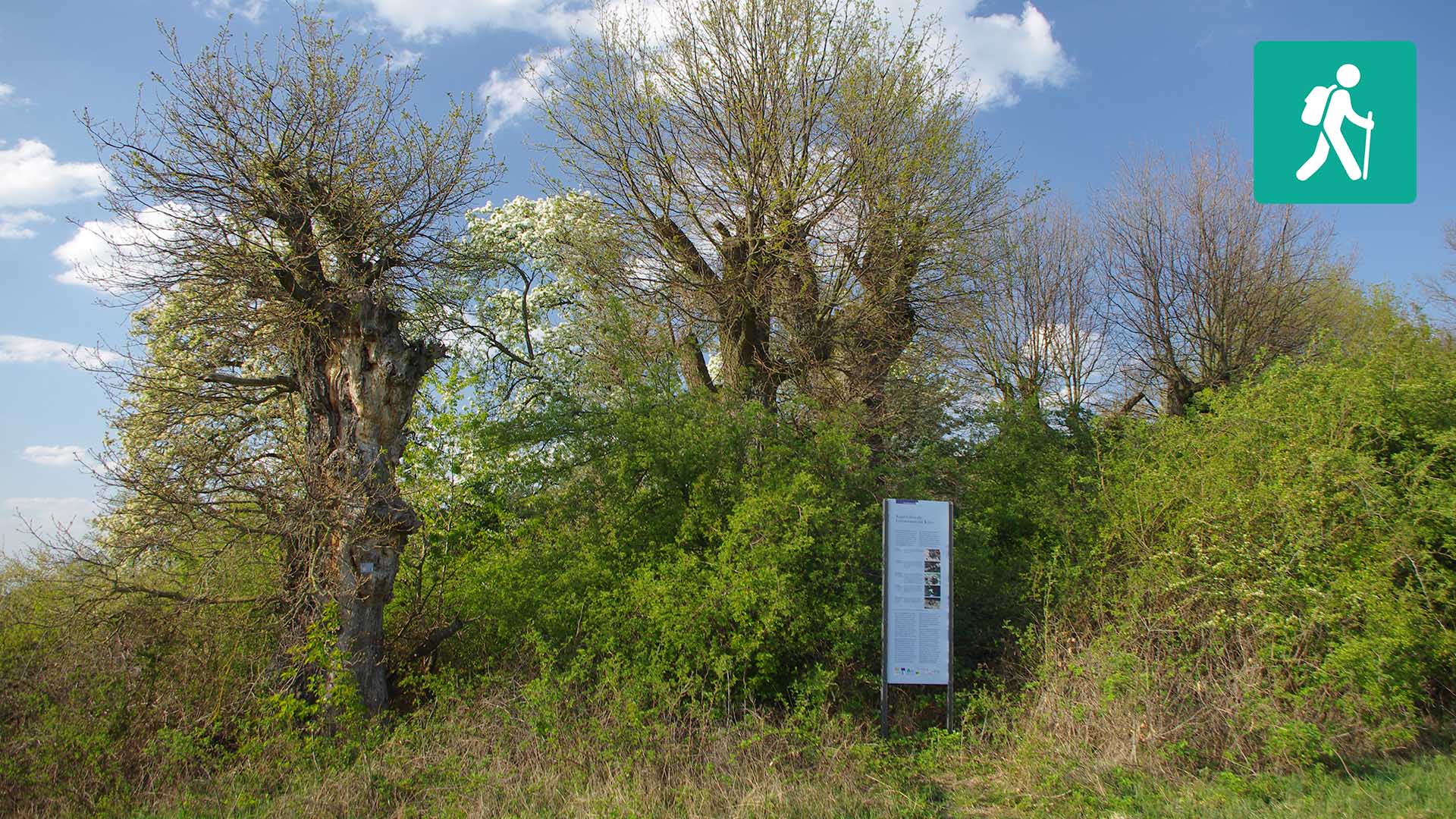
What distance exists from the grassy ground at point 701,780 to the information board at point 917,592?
602mm

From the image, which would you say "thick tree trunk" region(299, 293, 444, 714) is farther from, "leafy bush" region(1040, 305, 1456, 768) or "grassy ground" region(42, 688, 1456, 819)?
"leafy bush" region(1040, 305, 1456, 768)

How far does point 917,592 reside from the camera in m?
7.22

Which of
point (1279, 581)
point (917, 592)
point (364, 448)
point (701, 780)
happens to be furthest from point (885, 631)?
point (364, 448)

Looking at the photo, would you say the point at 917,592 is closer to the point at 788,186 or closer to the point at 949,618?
the point at 949,618

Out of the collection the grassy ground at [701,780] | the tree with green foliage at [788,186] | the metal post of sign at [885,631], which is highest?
the tree with green foliage at [788,186]

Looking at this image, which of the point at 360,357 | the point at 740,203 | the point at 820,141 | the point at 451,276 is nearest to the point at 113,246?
the point at 360,357

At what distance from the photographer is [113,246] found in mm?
8297

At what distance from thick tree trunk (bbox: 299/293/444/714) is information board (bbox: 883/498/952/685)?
4.60 m

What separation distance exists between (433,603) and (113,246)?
16.1 ft

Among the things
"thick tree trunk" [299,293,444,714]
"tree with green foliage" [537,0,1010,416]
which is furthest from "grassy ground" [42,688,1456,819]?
"tree with green foliage" [537,0,1010,416]

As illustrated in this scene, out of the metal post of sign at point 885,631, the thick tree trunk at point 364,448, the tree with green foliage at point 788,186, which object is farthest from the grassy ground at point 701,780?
the tree with green foliage at point 788,186

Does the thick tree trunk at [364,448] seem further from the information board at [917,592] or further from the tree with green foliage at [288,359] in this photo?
the information board at [917,592]

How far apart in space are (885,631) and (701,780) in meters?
2.19

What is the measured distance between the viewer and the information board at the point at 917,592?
7.10 m
